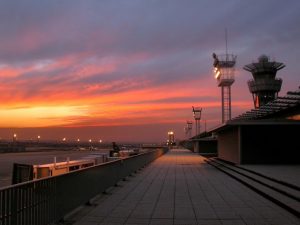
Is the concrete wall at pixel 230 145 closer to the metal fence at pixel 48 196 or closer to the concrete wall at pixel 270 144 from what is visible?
the concrete wall at pixel 270 144

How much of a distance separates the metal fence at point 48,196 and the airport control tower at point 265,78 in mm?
107297

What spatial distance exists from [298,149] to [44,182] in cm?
2364

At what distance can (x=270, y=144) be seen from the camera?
98.8 feet

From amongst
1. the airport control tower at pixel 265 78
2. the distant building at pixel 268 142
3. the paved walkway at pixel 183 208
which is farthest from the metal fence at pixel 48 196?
the airport control tower at pixel 265 78

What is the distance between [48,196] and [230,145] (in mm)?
27002

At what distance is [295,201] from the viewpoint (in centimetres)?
1231

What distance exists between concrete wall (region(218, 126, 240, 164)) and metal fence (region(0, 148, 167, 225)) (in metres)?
17.6

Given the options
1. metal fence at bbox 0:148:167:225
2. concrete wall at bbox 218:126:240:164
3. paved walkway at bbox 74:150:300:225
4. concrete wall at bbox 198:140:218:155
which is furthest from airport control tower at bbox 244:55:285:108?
metal fence at bbox 0:148:167:225

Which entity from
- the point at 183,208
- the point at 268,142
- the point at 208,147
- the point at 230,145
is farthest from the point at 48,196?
the point at 208,147

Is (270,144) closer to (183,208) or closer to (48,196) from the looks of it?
(183,208)

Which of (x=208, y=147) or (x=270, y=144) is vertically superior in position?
(x=270, y=144)

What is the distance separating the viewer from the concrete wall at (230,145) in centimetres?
3144

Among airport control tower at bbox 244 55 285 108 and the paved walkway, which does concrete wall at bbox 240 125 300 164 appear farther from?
airport control tower at bbox 244 55 285 108

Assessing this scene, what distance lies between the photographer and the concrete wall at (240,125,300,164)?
29.7m
